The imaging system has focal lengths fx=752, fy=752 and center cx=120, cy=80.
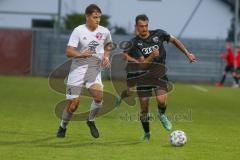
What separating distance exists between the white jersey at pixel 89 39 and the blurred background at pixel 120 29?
22.2 metres

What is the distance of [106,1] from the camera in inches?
1854

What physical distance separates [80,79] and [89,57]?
1.44 ft

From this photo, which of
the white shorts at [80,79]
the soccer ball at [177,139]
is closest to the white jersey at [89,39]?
the white shorts at [80,79]

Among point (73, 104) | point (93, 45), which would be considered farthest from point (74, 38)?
point (73, 104)

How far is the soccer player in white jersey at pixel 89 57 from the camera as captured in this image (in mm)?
12555

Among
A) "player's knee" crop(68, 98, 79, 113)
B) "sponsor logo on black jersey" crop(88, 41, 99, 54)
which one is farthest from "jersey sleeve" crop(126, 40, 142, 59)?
"player's knee" crop(68, 98, 79, 113)

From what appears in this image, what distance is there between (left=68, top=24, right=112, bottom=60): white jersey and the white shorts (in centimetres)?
30

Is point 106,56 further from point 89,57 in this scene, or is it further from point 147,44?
point 147,44

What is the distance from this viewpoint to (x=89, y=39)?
1263cm

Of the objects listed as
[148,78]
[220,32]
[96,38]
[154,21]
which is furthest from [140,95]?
[220,32]

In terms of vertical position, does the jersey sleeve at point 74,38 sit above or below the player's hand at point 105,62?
above

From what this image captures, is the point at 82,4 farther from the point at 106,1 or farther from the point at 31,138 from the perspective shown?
the point at 31,138

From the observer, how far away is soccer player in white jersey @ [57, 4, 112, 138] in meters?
12.6

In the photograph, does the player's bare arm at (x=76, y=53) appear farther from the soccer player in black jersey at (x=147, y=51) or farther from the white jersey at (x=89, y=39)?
the soccer player in black jersey at (x=147, y=51)
